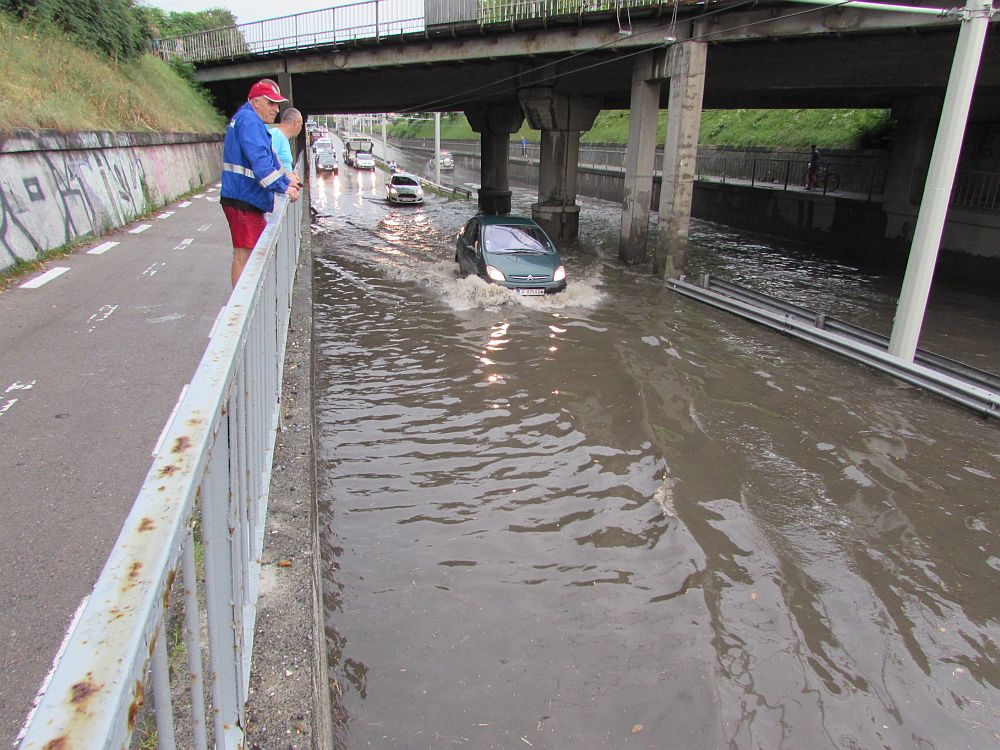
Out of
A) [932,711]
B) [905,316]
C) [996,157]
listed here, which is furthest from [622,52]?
[932,711]

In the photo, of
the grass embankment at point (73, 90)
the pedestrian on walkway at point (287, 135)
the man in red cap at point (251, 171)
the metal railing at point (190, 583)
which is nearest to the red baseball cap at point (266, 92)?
the man in red cap at point (251, 171)

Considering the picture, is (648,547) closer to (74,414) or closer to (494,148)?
(74,414)

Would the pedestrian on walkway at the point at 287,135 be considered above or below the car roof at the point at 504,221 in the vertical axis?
above

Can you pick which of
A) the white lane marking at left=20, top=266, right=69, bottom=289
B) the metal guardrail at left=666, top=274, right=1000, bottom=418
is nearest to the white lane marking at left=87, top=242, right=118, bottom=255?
the white lane marking at left=20, top=266, right=69, bottom=289

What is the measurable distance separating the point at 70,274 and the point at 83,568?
7586 mm

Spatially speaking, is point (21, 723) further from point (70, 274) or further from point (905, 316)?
point (905, 316)

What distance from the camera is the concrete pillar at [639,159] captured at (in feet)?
60.9

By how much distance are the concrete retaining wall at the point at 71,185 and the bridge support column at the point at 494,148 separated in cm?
1571

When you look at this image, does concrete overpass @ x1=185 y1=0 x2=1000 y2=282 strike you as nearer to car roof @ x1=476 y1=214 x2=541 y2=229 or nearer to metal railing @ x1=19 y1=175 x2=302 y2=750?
car roof @ x1=476 y1=214 x2=541 y2=229

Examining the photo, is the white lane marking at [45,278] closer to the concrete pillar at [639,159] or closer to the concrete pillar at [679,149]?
the concrete pillar at [679,149]

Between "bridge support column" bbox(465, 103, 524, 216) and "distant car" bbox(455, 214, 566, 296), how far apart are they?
55.6ft

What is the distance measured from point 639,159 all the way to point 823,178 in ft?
39.1

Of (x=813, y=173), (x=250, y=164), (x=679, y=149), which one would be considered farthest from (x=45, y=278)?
(x=813, y=173)

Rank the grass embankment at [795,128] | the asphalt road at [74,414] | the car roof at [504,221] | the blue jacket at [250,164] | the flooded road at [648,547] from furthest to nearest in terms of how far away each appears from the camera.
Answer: the grass embankment at [795,128]
the car roof at [504,221]
the blue jacket at [250,164]
the flooded road at [648,547]
the asphalt road at [74,414]
